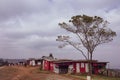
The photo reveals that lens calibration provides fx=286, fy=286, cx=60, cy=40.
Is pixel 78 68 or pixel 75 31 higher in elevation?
pixel 75 31

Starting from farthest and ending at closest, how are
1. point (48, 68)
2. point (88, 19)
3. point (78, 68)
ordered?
point (48, 68)
point (78, 68)
point (88, 19)

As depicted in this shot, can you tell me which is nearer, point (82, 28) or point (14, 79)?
point (14, 79)

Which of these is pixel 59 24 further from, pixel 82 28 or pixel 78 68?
pixel 78 68

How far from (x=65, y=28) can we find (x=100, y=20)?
688 centimetres

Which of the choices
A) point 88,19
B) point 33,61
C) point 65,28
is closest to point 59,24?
point 65,28

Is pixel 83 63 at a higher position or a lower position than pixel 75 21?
lower

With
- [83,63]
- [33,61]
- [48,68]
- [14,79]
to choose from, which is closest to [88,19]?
[83,63]

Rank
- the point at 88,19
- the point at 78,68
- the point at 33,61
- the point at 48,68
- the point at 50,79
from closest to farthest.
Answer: the point at 50,79 < the point at 88,19 < the point at 78,68 < the point at 48,68 < the point at 33,61

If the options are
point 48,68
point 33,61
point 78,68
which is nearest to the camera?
point 78,68

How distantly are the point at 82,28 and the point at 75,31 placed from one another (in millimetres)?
1451

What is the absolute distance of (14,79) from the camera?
145 ft

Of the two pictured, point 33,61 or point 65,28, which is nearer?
point 65,28

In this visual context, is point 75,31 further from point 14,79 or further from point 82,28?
point 14,79

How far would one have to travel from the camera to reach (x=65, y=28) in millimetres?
54969
